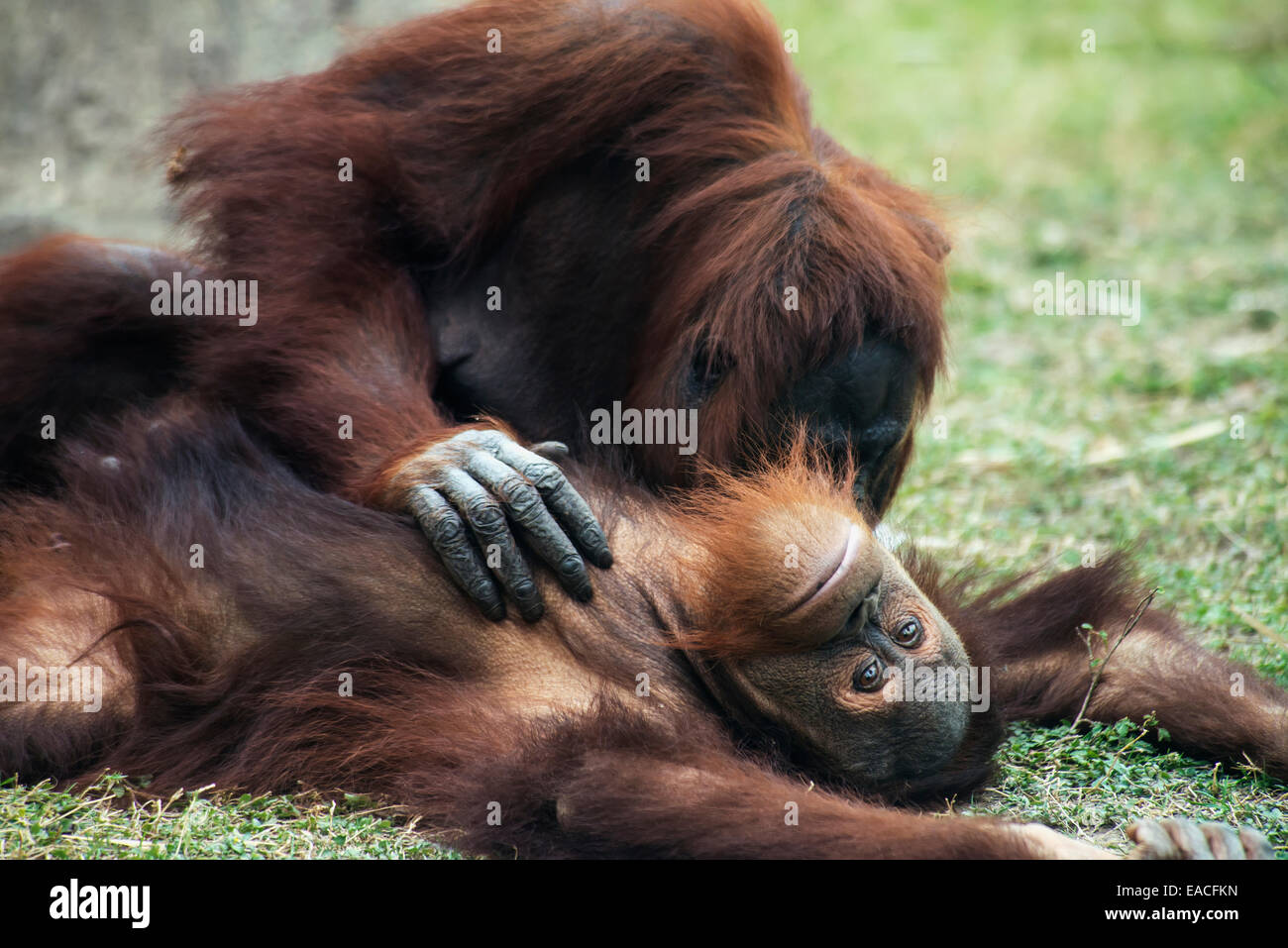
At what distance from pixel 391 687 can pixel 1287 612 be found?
2.53 meters

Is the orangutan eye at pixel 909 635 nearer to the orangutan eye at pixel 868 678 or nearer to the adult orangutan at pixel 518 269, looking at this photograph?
the orangutan eye at pixel 868 678

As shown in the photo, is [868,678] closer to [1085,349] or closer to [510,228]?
[510,228]

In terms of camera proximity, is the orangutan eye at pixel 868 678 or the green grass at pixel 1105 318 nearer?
the orangutan eye at pixel 868 678

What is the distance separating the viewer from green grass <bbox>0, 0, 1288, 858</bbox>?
9.68 ft

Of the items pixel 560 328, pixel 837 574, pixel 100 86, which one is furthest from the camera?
pixel 100 86

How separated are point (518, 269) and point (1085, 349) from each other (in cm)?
352

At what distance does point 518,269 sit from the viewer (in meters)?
3.56

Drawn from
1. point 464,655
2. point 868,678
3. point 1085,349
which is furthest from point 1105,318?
point 464,655

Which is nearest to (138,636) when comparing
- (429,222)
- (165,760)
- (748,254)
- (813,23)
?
(165,760)

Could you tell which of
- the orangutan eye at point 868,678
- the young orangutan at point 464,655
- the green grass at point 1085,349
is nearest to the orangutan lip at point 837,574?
the young orangutan at point 464,655

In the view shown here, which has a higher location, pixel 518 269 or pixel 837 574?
pixel 518 269

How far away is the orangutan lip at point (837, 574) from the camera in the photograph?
2.74 metres

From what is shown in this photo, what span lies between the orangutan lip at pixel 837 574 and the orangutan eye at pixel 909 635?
0.22 meters

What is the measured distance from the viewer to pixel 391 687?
2.92 meters
